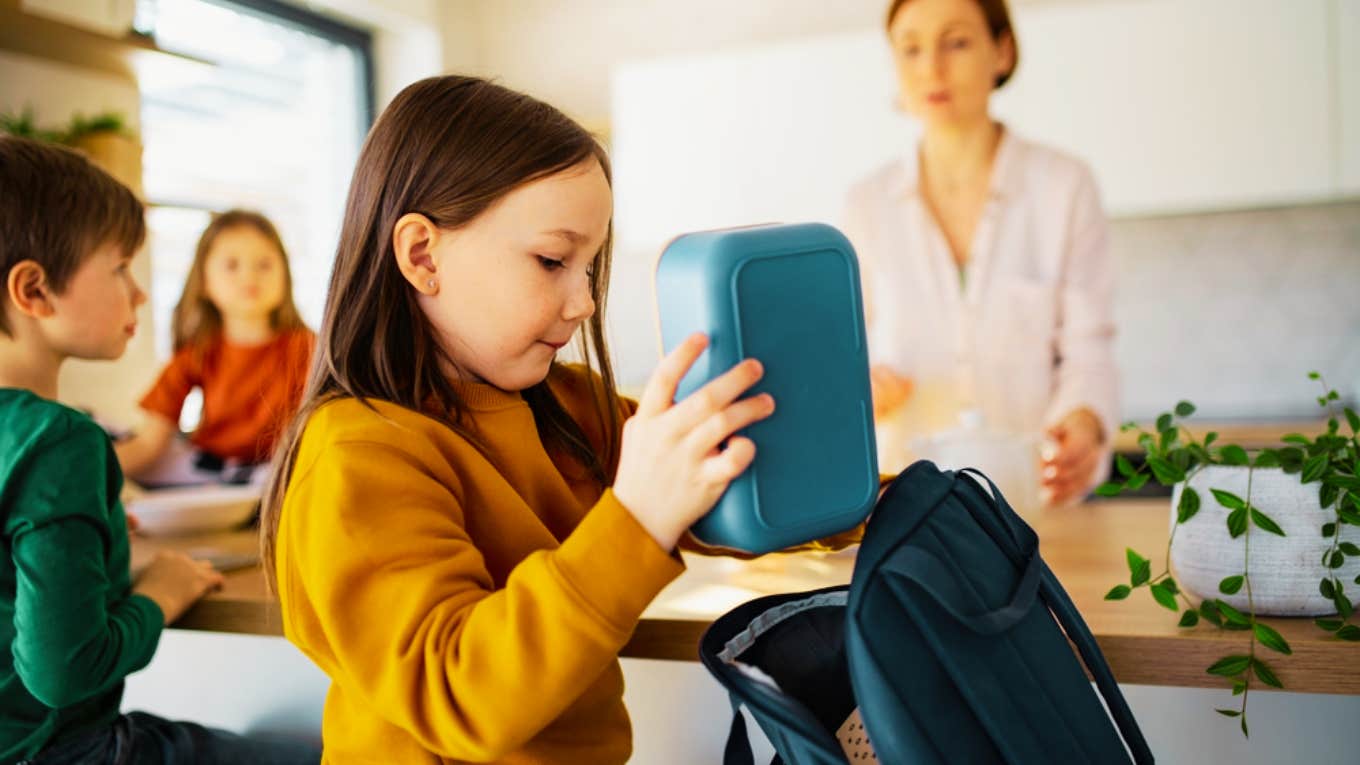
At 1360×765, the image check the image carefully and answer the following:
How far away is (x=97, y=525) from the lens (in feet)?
3.44

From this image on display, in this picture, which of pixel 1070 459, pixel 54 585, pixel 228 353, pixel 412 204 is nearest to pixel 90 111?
pixel 228 353

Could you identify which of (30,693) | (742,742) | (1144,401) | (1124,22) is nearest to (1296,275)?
(1144,401)

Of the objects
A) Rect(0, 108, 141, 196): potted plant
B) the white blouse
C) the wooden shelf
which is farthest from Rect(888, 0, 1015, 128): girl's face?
Rect(0, 108, 141, 196): potted plant

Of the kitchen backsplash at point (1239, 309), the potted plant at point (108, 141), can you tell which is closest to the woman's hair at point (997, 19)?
the potted plant at point (108, 141)

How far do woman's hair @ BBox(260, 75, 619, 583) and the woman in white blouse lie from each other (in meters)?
1.14

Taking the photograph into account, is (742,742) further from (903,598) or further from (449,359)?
(449,359)

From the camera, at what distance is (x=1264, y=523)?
2.92 ft

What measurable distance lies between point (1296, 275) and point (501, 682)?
341 cm

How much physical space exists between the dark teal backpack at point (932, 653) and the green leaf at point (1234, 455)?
19 centimetres

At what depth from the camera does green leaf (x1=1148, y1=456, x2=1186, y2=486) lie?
0.94m

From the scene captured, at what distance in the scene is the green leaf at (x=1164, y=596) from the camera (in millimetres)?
918

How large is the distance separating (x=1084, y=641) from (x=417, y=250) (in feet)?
1.93

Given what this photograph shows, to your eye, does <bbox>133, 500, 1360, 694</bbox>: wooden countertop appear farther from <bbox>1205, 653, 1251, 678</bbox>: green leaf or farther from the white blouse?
the white blouse

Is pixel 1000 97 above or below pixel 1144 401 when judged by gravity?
above
